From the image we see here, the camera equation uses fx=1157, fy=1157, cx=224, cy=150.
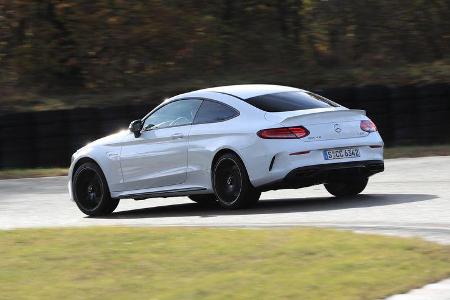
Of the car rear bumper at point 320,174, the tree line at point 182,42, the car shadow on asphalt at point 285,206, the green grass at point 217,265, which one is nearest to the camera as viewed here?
the green grass at point 217,265

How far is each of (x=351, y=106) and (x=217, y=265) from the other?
13651mm

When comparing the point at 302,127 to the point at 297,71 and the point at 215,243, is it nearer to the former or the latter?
the point at 215,243

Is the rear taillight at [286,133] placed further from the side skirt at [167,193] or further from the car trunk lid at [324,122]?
the side skirt at [167,193]

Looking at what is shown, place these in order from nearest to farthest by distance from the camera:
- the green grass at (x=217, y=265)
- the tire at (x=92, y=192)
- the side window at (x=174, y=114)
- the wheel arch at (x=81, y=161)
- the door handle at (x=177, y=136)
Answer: the green grass at (x=217, y=265), the door handle at (x=177, y=136), the side window at (x=174, y=114), the tire at (x=92, y=192), the wheel arch at (x=81, y=161)

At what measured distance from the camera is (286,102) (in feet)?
42.2

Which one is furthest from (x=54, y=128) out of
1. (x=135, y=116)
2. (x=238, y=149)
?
(x=238, y=149)

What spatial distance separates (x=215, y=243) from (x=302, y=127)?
3.12 metres

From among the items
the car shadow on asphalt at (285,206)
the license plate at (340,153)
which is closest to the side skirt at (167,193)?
the car shadow on asphalt at (285,206)

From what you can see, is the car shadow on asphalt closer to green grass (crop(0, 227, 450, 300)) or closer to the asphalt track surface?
the asphalt track surface

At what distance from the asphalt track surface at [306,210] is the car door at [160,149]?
0.44 m

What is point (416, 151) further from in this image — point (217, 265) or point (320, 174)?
point (217, 265)

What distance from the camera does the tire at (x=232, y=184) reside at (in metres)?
12.5

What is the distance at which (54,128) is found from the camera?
21750 mm

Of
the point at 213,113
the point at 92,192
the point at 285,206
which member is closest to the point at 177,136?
the point at 213,113
